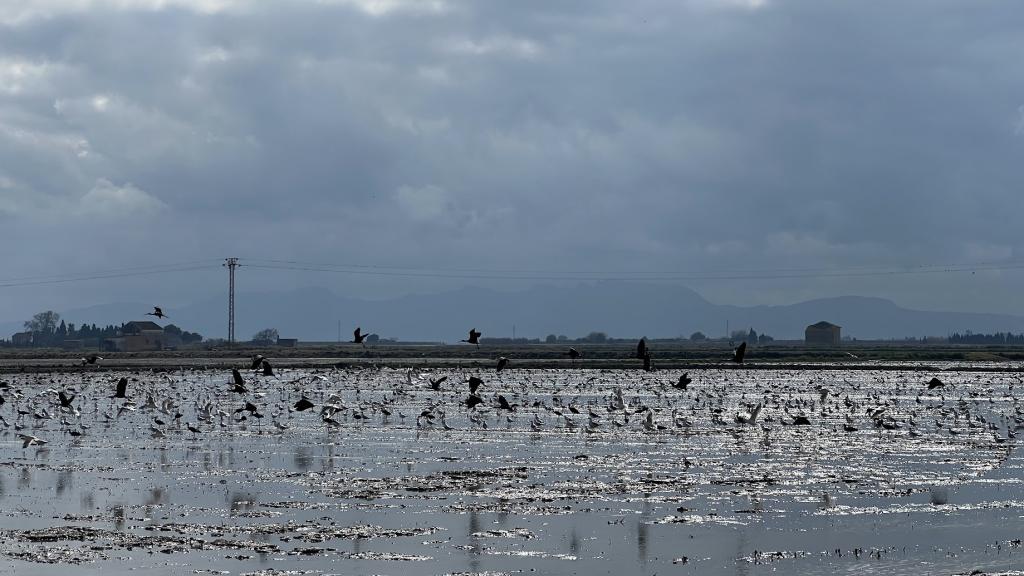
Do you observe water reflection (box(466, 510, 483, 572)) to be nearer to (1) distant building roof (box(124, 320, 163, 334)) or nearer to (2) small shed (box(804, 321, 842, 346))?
(1) distant building roof (box(124, 320, 163, 334))

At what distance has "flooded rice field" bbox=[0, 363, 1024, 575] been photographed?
53.6ft

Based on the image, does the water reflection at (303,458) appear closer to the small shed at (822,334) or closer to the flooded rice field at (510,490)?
the flooded rice field at (510,490)

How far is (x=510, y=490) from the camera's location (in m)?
21.8

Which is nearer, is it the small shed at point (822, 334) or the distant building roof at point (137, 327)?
the distant building roof at point (137, 327)

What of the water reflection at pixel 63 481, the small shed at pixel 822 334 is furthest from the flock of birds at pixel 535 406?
the small shed at pixel 822 334

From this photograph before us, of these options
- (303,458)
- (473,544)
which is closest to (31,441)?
(303,458)

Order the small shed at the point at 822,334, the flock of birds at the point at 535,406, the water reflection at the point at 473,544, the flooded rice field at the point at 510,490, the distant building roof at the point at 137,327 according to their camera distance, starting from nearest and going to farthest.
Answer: the water reflection at the point at 473,544 < the flooded rice field at the point at 510,490 < the flock of birds at the point at 535,406 < the distant building roof at the point at 137,327 < the small shed at the point at 822,334

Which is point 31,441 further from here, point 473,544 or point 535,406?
point 535,406

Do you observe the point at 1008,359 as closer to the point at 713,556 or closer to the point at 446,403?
the point at 446,403

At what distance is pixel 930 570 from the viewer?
15719mm

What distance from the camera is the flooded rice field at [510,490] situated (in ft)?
53.6

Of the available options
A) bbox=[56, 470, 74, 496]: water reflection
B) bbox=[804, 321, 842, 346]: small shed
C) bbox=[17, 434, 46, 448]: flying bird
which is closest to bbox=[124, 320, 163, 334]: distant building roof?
bbox=[804, 321, 842, 346]: small shed

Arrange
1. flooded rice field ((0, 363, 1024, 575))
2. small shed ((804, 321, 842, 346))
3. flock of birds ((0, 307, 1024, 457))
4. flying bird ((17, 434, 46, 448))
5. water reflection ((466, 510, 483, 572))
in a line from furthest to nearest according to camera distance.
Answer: small shed ((804, 321, 842, 346)) → flock of birds ((0, 307, 1024, 457)) → flying bird ((17, 434, 46, 448)) → flooded rice field ((0, 363, 1024, 575)) → water reflection ((466, 510, 483, 572))

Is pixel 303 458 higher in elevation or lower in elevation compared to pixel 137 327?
lower
